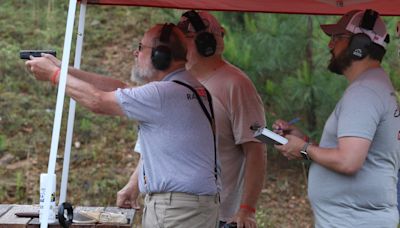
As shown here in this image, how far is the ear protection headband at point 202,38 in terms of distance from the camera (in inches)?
148

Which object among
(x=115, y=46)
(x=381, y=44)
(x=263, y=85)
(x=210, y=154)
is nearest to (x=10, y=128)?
(x=115, y=46)

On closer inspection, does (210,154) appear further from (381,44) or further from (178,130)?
(381,44)

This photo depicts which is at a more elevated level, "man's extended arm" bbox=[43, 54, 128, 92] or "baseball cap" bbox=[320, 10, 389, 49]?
"baseball cap" bbox=[320, 10, 389, 49]

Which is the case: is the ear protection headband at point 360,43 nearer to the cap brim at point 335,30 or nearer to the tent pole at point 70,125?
the cap brim at point 335,30

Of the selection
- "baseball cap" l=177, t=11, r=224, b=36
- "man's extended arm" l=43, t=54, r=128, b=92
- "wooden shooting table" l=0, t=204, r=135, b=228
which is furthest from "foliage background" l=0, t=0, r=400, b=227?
"wooden shooting table" l=0, t=204, r=135, b=228

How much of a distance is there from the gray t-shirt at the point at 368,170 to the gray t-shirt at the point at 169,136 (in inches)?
22.5

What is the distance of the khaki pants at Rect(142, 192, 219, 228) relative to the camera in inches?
121

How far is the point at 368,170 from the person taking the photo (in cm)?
296

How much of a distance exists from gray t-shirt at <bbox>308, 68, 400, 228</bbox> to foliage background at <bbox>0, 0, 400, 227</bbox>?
349 centimetres

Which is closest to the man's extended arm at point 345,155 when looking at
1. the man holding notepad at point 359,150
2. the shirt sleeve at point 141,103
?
the man holding notepad at point 359,150

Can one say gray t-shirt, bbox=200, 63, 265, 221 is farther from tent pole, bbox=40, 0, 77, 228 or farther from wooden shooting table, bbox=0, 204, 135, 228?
tent pole, bbox=40, 0, 77, 228

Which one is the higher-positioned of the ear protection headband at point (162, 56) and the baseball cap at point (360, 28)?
the baseball cap at point (360, 28)

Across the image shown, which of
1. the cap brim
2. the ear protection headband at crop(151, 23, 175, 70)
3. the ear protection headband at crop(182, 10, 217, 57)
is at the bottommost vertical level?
the ear protection headband at crop(151, 23, 175, 70)

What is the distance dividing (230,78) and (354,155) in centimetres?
112
